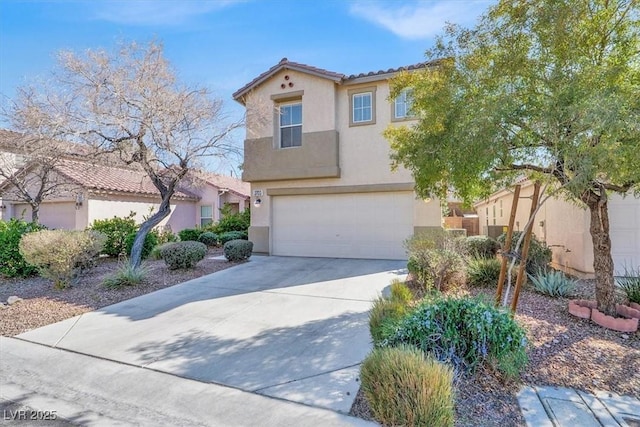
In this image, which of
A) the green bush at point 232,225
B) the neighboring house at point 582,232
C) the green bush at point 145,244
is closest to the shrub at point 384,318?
the neighboring house at point 582,232

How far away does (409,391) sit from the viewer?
321cm

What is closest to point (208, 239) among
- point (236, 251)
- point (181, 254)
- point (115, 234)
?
point (115, 234)

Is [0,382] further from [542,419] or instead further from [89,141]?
[89,141]

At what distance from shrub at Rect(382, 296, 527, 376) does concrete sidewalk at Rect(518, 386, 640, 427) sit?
1.15 ft

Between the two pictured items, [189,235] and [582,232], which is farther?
[189,235]

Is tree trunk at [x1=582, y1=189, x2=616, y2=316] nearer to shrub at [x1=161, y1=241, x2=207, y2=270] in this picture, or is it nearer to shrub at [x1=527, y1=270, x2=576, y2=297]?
shrub at [x1=527, y1=270, x2=576, y2=297]

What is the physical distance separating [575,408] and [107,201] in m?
20.6

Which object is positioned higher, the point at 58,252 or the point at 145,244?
the point at 58,252

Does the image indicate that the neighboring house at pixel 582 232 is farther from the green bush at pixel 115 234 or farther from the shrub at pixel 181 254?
the green bush at pixel 115 234

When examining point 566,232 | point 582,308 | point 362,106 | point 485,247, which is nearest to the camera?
point 582,308

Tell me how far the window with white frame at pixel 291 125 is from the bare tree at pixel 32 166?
724 cm

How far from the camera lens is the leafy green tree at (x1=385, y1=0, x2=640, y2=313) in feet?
14.6

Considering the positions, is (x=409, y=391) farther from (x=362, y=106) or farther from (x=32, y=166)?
(x=32, y=166)

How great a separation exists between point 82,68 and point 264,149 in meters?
6.66
